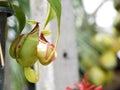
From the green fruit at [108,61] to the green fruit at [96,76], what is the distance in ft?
0.21

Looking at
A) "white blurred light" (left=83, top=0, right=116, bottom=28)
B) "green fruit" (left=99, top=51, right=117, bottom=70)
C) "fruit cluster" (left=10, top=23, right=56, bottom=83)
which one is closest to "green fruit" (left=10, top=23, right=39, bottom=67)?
"fruit cluster" (left=10, top=23, right=56, bottom=83)

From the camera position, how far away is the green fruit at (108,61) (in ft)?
9.64

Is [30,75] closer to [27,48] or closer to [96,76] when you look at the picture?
[27,48]

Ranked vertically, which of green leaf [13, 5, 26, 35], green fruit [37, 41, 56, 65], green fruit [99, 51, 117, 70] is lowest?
green fruit [99, 51, 117, 70]

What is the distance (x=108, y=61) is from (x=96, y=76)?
0.22 m

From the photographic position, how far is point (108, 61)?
9.86 ft

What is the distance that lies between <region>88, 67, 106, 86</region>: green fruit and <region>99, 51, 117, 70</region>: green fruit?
0.06 metres

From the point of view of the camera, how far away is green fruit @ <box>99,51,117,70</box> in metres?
2.94

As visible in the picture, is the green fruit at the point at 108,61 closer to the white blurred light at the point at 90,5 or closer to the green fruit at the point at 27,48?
the white blurred light at the point at 90,5

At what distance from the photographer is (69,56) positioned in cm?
108

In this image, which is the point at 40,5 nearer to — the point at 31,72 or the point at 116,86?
the point at 31,72

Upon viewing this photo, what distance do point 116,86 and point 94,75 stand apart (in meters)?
0.30

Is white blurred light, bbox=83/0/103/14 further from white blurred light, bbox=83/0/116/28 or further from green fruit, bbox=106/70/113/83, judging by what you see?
green fruit, bbox=106/70/113/83

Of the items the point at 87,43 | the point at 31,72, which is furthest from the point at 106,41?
the point at 31,72
